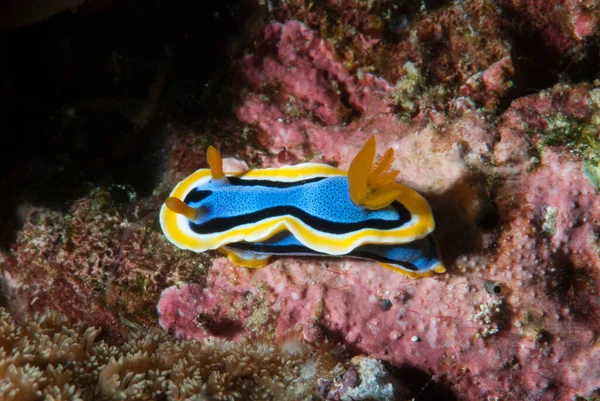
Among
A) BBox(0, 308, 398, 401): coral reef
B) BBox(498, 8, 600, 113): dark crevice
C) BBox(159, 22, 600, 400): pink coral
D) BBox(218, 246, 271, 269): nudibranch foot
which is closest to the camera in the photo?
BBox(0, 308, 398, 401): coral reef

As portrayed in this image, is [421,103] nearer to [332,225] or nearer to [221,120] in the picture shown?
[332,225]

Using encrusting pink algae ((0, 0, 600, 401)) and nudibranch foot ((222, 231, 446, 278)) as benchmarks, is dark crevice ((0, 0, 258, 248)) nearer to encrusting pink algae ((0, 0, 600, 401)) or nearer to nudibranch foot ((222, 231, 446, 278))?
encrusting pink algae ((0, 0, 600, 401))

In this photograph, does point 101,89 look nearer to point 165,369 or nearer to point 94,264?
point 94,264

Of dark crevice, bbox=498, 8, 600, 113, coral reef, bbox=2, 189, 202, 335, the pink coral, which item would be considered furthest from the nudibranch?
dark crevice, bbox=498, 8, 600, 113

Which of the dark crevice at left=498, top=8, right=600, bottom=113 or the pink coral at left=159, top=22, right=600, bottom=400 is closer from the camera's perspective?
the pink coral at left=159, top=22, right=600, bottom=400

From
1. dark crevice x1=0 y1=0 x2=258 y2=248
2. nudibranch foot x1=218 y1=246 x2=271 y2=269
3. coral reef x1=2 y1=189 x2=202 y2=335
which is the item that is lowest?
nudibranch foot x1=218 y1=246 x2=271 y2=269

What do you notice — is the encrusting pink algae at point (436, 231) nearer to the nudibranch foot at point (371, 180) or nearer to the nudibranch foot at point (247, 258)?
the nudibranch foot at point (247, 258)

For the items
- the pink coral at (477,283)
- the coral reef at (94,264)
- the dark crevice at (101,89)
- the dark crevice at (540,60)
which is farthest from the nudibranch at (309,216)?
the dark crevice at (540,60)

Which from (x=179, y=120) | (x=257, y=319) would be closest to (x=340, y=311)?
(x=257, y=319)
